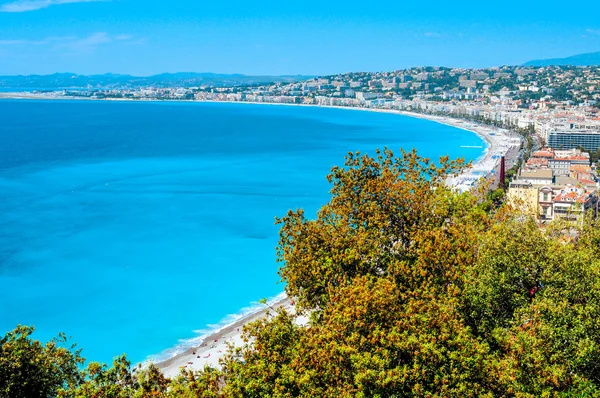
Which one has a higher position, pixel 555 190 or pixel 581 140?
pixel 555 190

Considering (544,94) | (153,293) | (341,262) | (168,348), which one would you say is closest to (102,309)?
(153,293)

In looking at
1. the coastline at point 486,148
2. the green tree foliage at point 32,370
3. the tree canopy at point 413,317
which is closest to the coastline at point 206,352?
the tree canopy at point 413,317

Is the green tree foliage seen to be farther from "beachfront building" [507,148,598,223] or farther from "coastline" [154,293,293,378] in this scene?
"beachfront building" [507,148,598,223]

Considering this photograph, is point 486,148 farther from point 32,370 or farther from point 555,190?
point 32,370

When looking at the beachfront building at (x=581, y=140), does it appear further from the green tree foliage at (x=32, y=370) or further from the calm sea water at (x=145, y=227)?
the green tree foliage at (x=32, y=370)

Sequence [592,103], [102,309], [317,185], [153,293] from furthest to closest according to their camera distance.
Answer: [592,103], [317,185], [153,293], [102,309]

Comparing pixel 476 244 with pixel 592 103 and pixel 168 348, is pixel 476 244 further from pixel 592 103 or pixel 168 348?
pixel 592 103

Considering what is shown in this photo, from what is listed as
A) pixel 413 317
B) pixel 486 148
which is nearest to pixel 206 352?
pixel 413 317
